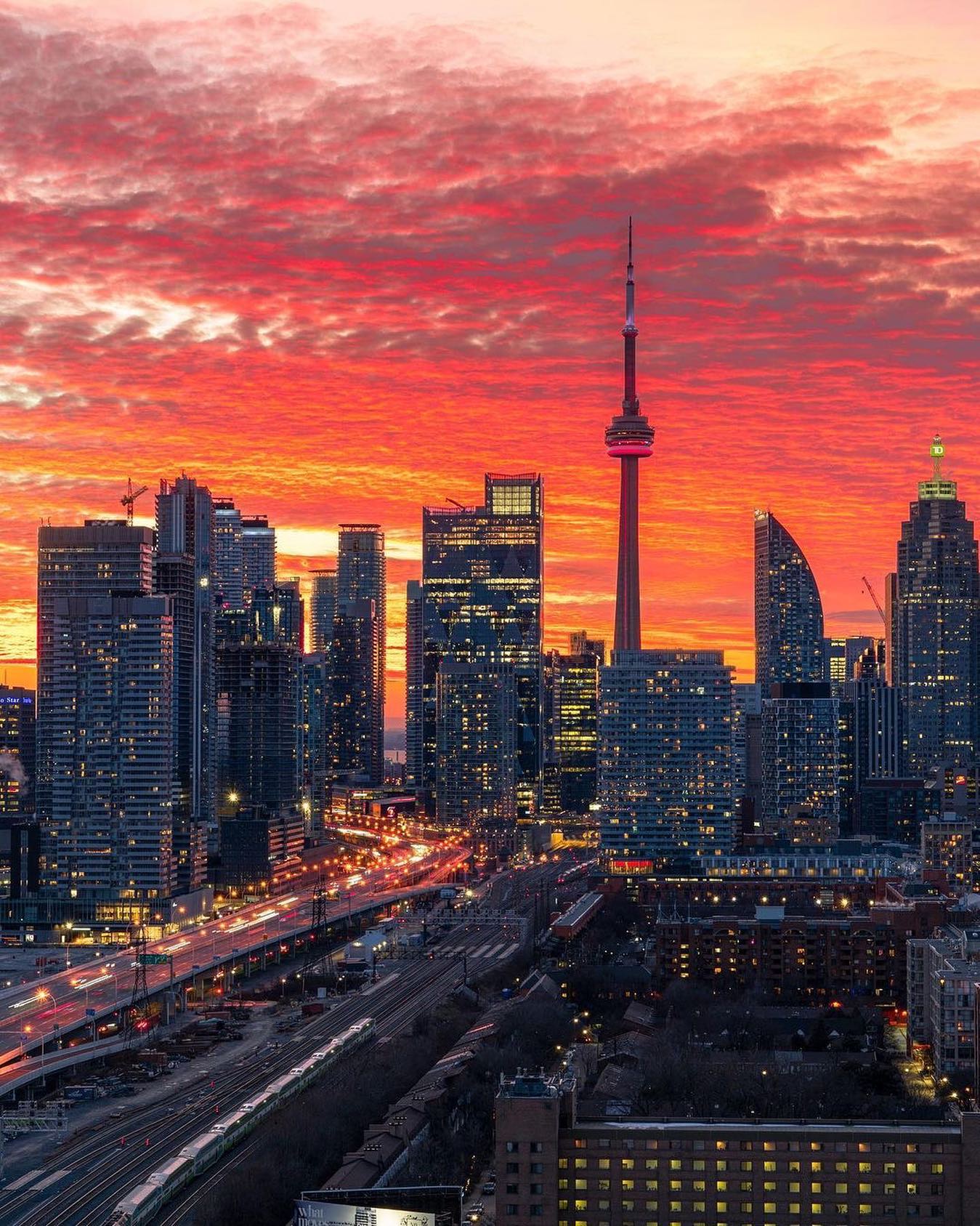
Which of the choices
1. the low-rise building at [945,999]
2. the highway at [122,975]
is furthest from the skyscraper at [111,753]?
the low-rise building at [945,999]

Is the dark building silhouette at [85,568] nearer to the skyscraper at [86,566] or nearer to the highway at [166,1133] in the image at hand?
the skyscraper at [86,566]

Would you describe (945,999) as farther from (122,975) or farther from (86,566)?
(86,566)

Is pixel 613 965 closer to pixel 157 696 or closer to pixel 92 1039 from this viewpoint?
pixel 92 1039

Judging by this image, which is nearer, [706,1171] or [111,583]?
[706,1171]

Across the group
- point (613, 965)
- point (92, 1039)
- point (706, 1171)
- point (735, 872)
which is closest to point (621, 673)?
point (735, 872)

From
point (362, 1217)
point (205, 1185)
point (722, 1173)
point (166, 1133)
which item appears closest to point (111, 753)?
point (166, 1133)

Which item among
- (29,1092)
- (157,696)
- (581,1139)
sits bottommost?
(29,1092)

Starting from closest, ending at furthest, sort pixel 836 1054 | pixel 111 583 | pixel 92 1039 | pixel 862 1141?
pixel 862 1141 < pixel 836 1054 < pixel 92 1039 < pixel 111 583

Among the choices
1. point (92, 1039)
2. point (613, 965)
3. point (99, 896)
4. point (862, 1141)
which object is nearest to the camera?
point (862, 1141)

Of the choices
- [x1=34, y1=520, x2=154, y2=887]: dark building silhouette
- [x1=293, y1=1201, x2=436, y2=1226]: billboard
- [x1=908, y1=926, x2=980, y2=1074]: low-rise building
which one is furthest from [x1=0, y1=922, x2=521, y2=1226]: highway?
[x1=34, y1=520, x2=154, y2=887]: dark building silhouette
